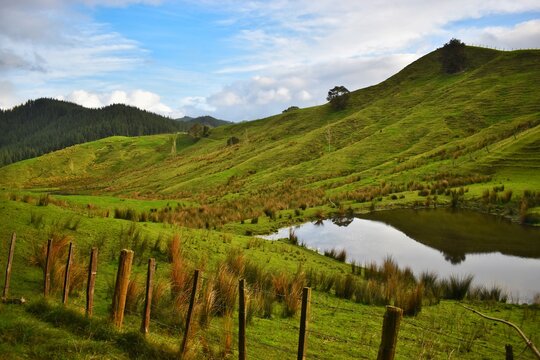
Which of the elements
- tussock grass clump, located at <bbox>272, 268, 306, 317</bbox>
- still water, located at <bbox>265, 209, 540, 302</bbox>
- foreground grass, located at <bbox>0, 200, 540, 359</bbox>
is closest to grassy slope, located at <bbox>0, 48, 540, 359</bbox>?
foreground grass, located at <bbox>0, 200, 540, 359</bbox>

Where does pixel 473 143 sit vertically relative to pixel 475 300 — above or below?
above

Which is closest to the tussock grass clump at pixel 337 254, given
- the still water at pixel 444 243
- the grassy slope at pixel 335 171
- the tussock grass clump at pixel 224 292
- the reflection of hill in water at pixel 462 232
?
the still water at pixel 444 243

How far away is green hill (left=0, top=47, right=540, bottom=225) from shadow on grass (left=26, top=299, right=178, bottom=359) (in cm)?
2175

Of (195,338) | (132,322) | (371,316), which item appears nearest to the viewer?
(195,338)

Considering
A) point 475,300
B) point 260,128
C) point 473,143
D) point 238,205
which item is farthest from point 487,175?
point 260,128

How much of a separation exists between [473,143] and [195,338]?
44656 millimetres

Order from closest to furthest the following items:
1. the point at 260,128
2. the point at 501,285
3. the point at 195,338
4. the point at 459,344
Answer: the point at 195,338 < the point at 459,344 < the point at 501,285 < the point at 260,128

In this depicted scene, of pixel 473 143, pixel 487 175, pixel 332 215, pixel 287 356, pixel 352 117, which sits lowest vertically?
pixel 287 356

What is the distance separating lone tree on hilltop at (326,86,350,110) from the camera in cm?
9194

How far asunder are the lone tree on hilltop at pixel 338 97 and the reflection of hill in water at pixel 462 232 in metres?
65.2

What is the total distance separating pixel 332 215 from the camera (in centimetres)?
3064

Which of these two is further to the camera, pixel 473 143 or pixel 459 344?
pixel 473 143

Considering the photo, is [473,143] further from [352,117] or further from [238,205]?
[352,117]

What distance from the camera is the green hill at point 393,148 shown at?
1439 inches
